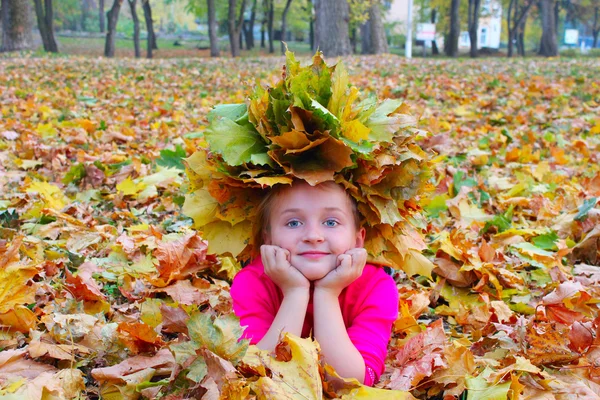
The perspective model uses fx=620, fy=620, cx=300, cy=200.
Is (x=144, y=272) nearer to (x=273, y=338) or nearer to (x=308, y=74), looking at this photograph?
(x=273, y=338)

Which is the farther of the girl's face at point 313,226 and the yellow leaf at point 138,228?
the yellow leaf at point 138,228

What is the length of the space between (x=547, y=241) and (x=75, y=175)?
10.3ft

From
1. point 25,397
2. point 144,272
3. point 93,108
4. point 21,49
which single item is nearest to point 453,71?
point 93,108

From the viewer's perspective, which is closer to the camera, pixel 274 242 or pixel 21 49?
pixel 274 242

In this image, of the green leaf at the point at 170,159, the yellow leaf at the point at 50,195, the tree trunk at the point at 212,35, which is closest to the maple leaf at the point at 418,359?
the yellow leaf at the point at 50,195

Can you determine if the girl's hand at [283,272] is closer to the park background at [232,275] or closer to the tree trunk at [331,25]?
the park background at [232,275]

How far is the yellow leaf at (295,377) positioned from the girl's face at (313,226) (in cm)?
38

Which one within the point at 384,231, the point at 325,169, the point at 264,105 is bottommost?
the point at 384,231

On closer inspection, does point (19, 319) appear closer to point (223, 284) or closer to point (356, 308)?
point (223, 284)

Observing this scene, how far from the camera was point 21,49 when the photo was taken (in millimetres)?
22547

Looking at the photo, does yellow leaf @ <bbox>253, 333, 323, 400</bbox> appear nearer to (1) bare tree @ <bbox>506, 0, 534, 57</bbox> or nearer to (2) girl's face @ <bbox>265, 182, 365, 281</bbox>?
(2) girl's face @ <bbox>265, 182, 365, 281</bbox>

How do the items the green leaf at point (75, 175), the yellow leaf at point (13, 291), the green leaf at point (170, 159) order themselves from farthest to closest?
the green leaf at point (170, 159), the green leaf at point (75, 175), the yellow leaf at point (13, 291)

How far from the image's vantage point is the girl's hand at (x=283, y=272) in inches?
76.2

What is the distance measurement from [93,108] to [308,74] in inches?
281
